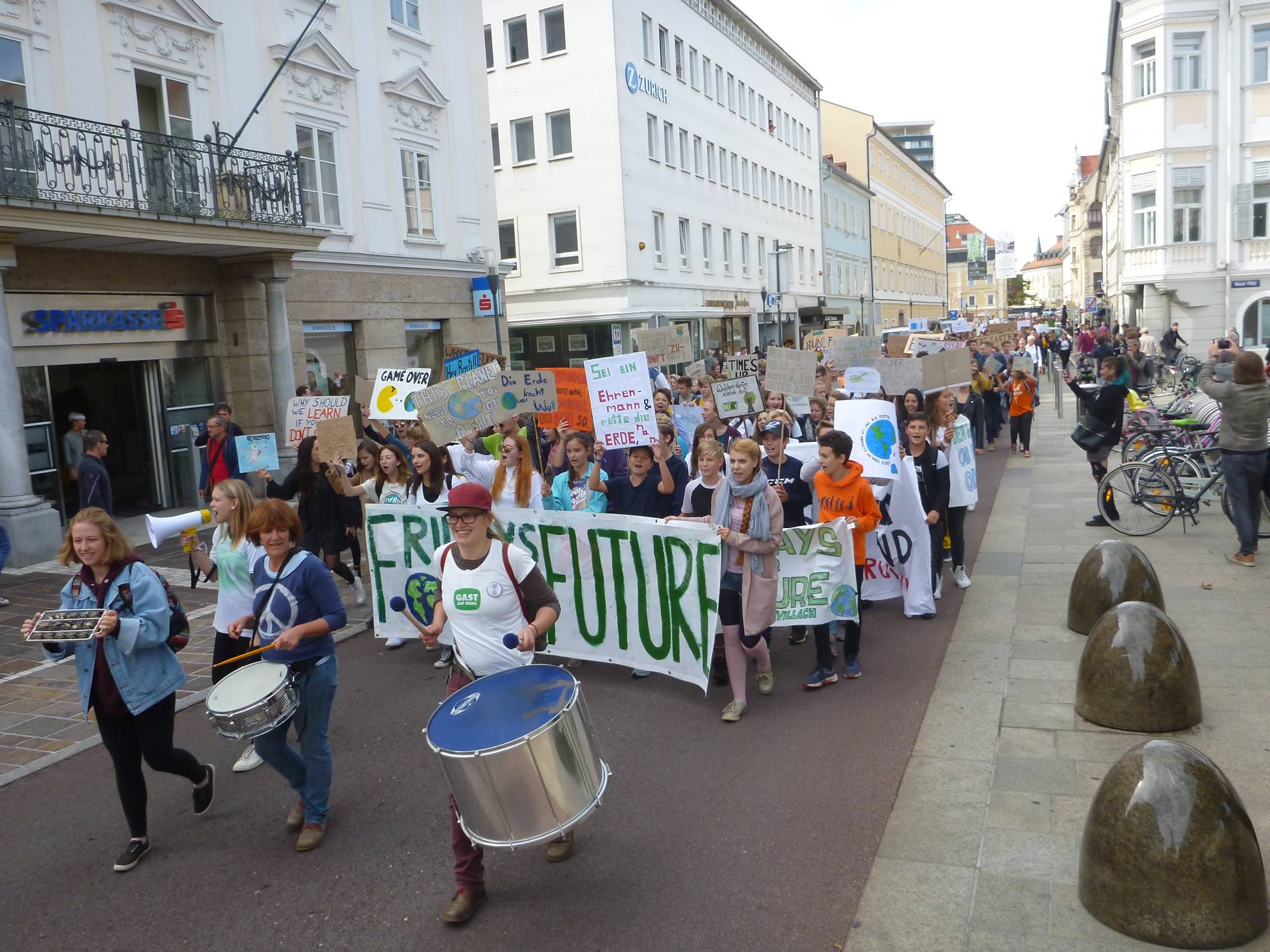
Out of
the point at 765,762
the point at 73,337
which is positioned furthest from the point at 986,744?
the point at 73,337

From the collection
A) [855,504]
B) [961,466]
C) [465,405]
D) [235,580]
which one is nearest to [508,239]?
[465,405]

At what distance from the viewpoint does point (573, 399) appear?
10586 millimetres

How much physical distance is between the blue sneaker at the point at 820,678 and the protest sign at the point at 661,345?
906 centimetres

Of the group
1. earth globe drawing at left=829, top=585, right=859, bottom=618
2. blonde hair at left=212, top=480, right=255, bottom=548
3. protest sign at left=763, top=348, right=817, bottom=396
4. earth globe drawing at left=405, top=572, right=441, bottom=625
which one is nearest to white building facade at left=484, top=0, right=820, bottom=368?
protest sign at left=763, top=348, right=817, bottom=396

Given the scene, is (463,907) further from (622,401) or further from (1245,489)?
(1245,489)

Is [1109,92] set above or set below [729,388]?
above

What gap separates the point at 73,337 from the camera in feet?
47.5

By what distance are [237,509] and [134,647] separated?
Answer: 1118 mm

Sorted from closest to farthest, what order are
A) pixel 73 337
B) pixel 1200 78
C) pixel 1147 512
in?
pixel 1147 512
pixel 73 337
pixel 1200 78

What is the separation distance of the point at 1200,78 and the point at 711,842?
35.4 m

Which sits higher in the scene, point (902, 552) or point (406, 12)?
point (406, 12)

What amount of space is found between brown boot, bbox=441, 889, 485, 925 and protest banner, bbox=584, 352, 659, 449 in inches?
190

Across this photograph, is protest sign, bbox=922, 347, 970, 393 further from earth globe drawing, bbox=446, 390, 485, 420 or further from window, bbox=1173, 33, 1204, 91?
window, bbox=1173, 33, 1204, 91

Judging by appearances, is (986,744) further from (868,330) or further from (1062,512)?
(868,330)
